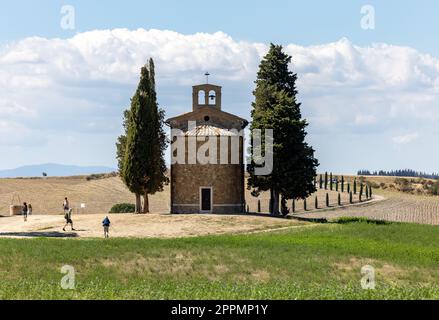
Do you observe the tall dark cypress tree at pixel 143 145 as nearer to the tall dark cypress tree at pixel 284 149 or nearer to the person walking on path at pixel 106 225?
the tall dark cypress tree at pixel 284 149

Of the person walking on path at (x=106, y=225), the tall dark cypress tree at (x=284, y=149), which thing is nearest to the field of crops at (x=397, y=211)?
the tall dark cypress tree at (x=284, y=149)

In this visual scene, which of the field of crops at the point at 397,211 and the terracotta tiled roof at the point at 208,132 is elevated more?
the terracotta tiled roof at the point at 208,132

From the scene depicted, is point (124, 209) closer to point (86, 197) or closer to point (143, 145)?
point (143, 145)

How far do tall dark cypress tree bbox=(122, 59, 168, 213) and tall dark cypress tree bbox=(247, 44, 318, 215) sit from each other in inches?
318

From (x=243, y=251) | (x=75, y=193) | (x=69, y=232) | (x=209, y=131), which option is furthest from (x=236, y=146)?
(x=75, y=193)

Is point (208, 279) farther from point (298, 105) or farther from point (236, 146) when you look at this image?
point (298, 105)

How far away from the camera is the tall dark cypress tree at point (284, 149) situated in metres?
58.7

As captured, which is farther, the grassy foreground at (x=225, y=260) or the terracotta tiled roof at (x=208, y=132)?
the terracotta tiled roof at (x=208, y=132)

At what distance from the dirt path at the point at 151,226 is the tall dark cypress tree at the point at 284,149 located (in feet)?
15.0

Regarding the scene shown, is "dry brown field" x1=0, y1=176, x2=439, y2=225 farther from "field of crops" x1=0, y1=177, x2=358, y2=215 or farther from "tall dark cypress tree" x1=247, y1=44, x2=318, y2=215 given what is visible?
"tall dark cypress tree" x1=247, y1=44, x2=318, y2=215

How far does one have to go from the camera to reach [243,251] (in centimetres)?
3697

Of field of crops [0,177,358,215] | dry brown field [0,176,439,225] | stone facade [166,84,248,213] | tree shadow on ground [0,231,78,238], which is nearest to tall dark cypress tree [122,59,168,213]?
stone facade [166,84,248,213]
